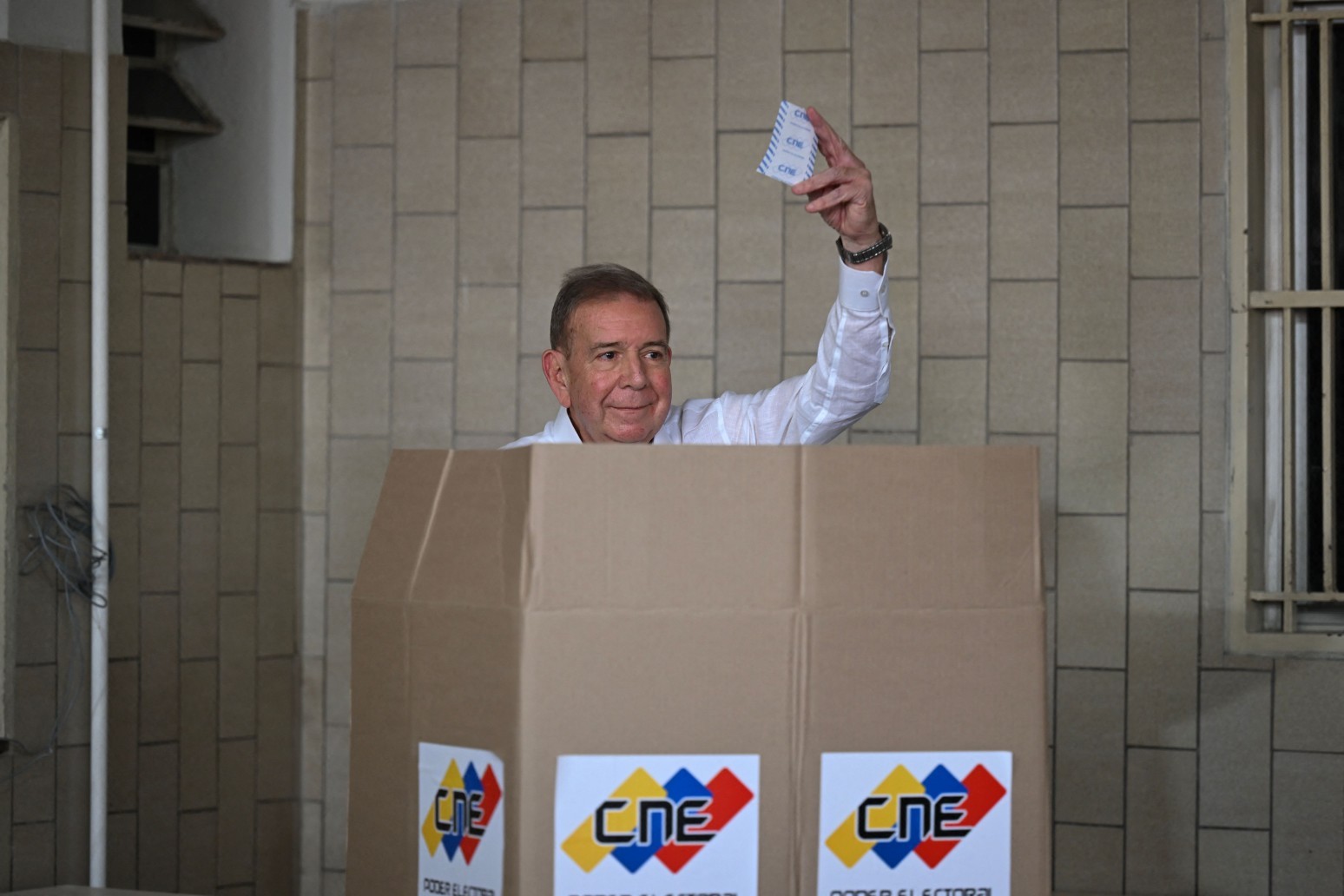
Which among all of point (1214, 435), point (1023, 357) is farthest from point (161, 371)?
point (1214, 435)

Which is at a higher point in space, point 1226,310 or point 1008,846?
point 1226,310

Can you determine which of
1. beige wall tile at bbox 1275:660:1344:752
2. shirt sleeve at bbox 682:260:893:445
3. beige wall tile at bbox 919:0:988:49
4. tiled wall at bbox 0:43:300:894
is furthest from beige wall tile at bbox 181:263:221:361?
beige wall tile at bbox 1275:660:1344:752

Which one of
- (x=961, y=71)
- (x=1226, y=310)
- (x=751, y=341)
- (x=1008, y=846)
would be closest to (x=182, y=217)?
(x=751, y=341)

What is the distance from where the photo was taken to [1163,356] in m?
2.63

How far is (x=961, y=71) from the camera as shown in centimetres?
271

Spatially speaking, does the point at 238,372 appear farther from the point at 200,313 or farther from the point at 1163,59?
the point at 1163,59

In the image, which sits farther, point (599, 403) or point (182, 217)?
point (182, 217)

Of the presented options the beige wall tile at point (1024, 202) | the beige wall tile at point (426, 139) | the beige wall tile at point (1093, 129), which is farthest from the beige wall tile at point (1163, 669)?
the beige wall tile at point (426, 139)

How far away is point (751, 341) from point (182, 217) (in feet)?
4.26

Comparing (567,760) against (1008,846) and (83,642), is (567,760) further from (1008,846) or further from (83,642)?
(83,642)

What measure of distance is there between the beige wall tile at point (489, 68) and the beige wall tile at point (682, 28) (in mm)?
292

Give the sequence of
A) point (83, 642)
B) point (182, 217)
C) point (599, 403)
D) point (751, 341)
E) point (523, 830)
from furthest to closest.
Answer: point (182, 217) → point (751, 341) → point (83, 642) → point (599, 403) → point (523, 830)

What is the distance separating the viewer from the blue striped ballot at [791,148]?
1252mm

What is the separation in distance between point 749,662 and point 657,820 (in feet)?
0.42
